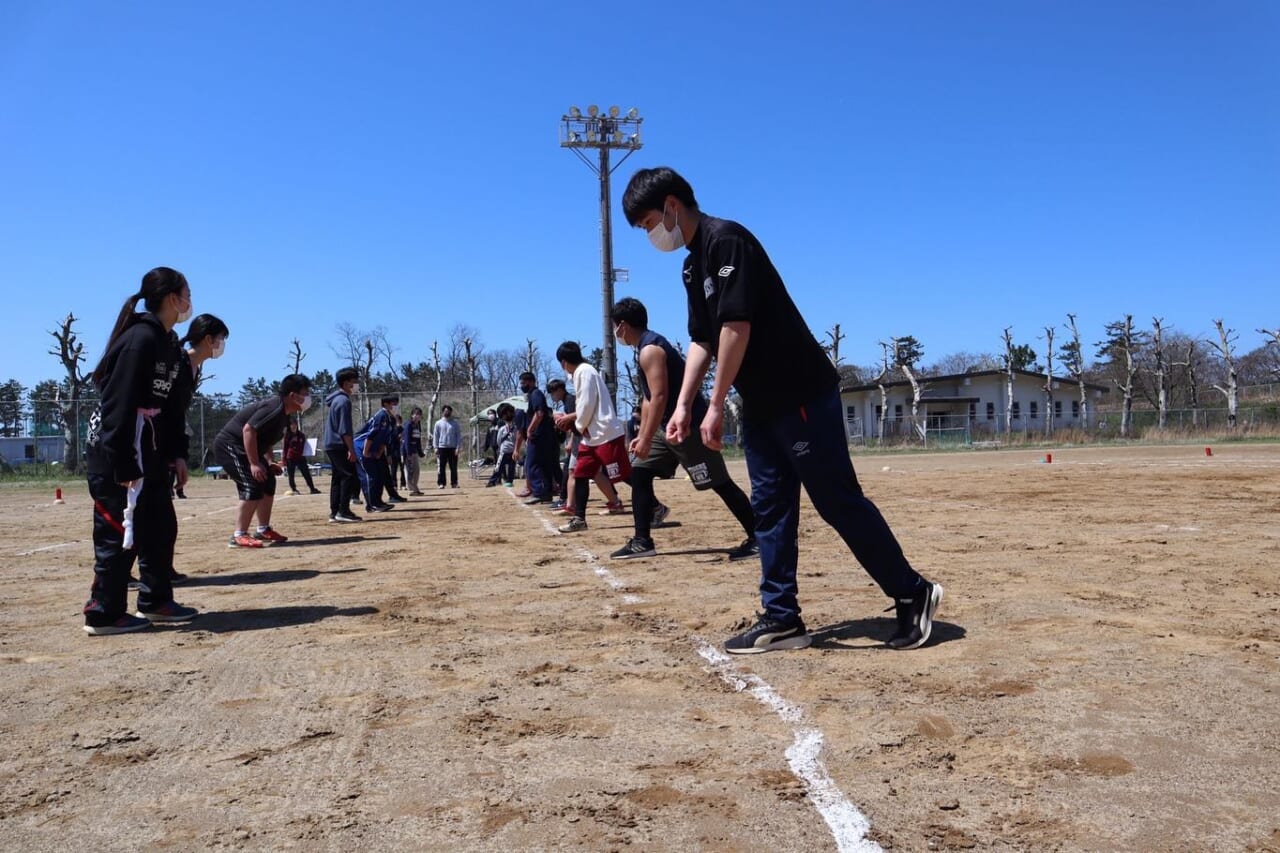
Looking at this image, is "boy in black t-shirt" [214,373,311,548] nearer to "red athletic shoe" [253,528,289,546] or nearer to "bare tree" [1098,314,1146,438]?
"red athletic shoe" [253,528,289,546]

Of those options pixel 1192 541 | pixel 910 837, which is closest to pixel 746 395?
pixel 910 837

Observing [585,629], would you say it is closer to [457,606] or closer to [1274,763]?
[457,606]

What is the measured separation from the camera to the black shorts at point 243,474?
27.8ft

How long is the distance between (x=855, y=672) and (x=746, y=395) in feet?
3.88

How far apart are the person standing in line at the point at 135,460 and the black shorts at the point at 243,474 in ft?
11.6

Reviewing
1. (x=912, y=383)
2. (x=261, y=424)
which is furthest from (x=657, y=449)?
(x=912, y=383)

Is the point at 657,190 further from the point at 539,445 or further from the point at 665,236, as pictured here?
the point at 539,445

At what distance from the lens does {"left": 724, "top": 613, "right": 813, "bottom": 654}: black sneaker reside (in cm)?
371

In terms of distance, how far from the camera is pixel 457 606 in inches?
196

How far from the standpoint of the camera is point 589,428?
8.55 meters

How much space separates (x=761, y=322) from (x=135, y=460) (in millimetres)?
3104

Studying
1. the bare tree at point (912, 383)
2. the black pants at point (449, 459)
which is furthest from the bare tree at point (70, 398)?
the bare tree at point (912, 383)

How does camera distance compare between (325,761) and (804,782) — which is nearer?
(804,782)

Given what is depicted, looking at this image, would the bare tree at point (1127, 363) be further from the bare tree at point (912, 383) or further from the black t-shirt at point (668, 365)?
the black t-shirt at point (668, 365)
